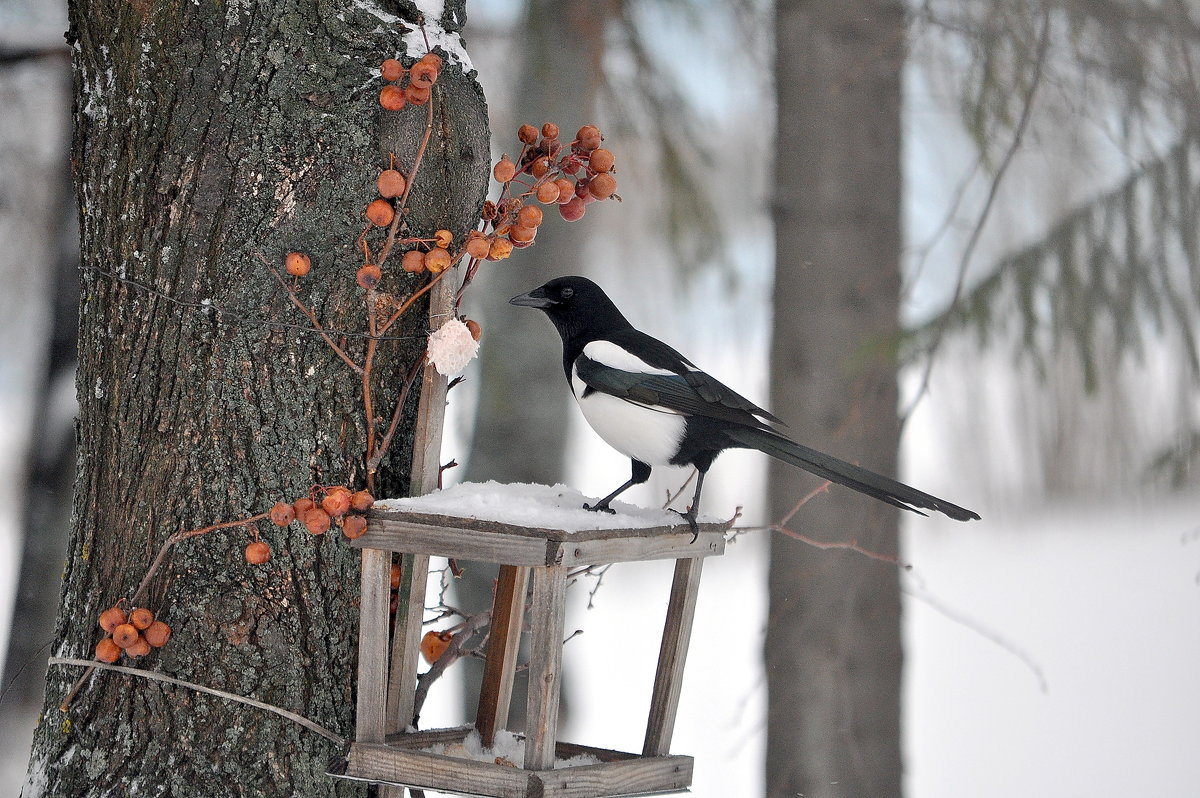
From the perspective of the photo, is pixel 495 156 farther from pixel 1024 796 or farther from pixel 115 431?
pixel 1024 796

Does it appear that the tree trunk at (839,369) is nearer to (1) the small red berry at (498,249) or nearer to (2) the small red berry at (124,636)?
(1) the small red berry at (498,249)

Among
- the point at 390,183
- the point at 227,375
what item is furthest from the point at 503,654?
the point at 390,183

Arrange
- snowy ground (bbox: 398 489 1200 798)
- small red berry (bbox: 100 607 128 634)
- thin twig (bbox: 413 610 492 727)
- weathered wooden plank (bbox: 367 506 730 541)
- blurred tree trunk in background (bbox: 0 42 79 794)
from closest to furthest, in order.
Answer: weathered wooden plank (bbox: 367 506 730 541) < small red berry (bbox: 100 607 128 634) < thin twig (bbox: 413 610 492 727) < blurred tree trunk in background (bbox: 0 42 79 794) < snowy ground (bbox: 398 489 1200 798)

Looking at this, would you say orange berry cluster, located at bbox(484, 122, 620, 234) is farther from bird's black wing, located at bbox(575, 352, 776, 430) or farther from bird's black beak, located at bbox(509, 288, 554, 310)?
bird's black wing, located at bbox(575, 352, 776, 430)

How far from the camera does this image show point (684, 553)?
137cm

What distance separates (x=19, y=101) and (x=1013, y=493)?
8.56ft

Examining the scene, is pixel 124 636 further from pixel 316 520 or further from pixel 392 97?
pixel 392 97

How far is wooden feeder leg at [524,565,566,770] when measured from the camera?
118 cm

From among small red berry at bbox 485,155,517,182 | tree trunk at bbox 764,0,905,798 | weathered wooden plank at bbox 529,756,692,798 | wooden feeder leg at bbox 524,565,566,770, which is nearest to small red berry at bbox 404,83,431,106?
small red berry at bbox 485,155,517,182

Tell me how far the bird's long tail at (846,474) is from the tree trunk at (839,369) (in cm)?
117

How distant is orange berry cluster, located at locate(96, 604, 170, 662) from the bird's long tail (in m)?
0.71

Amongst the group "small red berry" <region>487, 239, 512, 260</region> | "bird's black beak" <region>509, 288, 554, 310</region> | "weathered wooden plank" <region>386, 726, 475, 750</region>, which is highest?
"small red berry" <region>487, 239, 512, 260</region>

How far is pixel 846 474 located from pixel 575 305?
16.6 inches

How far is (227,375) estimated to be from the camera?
4.28 feet
